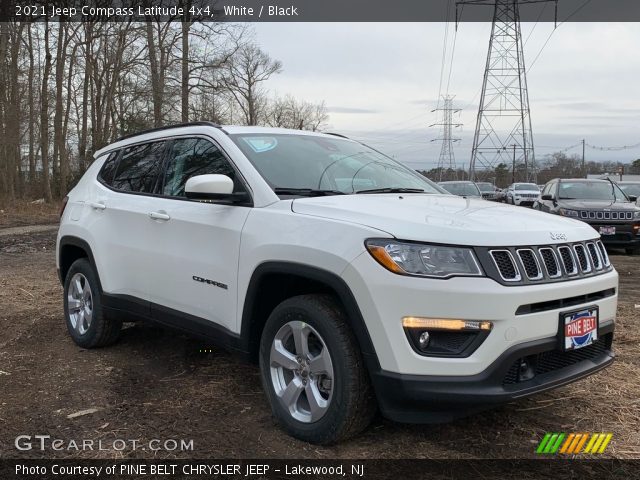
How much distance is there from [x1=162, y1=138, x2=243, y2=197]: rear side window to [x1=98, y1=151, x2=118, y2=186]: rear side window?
0.94m

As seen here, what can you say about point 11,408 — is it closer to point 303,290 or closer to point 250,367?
point 250,367

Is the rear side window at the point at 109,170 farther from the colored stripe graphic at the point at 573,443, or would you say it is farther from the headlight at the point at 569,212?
the headlight at the point at 569,212

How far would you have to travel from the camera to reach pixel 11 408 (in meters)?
3.76

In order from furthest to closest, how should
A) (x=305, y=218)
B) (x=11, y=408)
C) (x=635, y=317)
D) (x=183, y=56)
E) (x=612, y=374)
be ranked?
(x=183, y=56)
(x=635, y=317)
(x=612, y=374)
(x=11, y=408)
(x=305, y=218)

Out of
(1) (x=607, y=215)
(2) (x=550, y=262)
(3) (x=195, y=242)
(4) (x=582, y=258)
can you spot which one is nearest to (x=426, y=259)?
(2) (x=550, y=262)

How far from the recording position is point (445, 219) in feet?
9.84

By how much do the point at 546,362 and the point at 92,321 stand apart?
12.1 ft

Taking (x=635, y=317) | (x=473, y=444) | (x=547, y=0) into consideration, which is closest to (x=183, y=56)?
(x=547, y=0)

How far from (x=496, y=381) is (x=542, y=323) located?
0.37m

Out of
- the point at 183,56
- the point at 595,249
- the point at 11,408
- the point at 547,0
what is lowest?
the point at 11,408

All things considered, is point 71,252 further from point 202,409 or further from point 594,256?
point 594,256

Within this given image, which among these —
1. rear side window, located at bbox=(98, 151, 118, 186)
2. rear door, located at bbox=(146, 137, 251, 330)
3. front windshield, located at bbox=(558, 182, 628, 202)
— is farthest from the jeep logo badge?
front windshield, located at bbox=(558, 182, 628, 202)

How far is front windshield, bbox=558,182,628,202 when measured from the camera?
12.2 meters

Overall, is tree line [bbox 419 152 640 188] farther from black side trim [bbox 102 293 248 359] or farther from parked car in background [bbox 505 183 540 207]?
black side trim [bbox 102 293 248 359]
